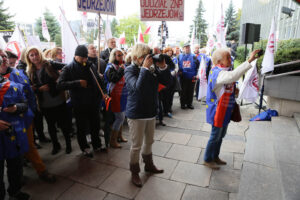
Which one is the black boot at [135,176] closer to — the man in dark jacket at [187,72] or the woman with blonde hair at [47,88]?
the woman with blonde hair at [47,88]

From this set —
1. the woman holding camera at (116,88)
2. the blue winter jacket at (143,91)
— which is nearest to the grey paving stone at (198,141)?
the woman holding camera at (116,88)

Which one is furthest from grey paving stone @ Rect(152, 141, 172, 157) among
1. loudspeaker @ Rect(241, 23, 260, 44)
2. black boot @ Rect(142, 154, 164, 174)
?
loudspeaker @ Rect(241, 23, 260, 44)

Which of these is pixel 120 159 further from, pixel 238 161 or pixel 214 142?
pixel 238 161

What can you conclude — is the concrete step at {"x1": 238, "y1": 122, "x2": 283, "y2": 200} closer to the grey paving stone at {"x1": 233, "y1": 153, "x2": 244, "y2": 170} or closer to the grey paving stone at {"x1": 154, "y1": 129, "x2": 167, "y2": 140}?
the grey paving stone at {"x1": 233, "y1": 153, "x2": 244, "y2": 170}

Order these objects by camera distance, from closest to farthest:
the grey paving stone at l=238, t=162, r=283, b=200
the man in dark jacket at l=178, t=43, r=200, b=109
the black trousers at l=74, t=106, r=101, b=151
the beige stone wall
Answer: the grey paving stone at l=238, t=162, r=283, b=200 < the black trousers at l=74, t=106, r=101, b=151 < the beige stone wall < the man in dark jacket at l=178, t=43, r=200, b=109

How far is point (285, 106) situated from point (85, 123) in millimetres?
4763

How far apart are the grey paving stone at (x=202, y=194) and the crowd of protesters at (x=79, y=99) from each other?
0.59 metres

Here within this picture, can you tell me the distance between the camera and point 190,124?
17.9ft

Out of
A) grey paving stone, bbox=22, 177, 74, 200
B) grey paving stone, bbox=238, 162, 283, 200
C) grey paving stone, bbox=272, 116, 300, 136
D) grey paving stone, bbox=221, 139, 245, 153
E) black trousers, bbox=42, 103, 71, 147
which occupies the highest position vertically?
black trousers, bbox=42, 103, 71, 147

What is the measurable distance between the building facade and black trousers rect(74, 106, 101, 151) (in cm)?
1021

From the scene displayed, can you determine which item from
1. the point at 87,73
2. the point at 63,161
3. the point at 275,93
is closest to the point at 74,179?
the point at 63,161

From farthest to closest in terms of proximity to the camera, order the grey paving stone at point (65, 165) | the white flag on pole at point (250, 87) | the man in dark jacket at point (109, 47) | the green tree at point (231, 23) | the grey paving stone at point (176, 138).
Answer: the green tree at point (231, 23)
the man in dark jacket at point (109, 47)
the white flag on pole at point (250, 87)
the grey paving stone at point (176, 138)
the grey paving stone at point (65, 165)

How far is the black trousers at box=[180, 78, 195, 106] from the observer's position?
6.78 meters

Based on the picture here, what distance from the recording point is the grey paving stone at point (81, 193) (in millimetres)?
2726
